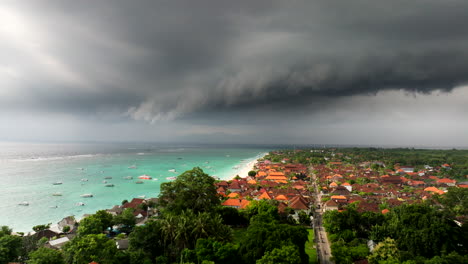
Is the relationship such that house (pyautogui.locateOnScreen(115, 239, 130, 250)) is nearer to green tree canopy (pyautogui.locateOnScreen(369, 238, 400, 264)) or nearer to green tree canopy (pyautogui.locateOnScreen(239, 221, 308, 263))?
green tree canopy (pyautogui.locateOnScreen(239, 221, 308, 263))

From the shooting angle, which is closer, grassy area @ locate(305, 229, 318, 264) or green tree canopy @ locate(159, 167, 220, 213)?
grassy area @ locate(305, 229, 318, 264)

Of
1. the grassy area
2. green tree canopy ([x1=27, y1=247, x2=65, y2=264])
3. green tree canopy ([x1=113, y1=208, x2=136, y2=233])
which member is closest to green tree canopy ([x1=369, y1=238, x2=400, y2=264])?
the grassy area

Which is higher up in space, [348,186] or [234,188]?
[234,188]

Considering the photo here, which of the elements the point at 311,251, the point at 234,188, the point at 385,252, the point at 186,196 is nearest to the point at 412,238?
the point at 385,252

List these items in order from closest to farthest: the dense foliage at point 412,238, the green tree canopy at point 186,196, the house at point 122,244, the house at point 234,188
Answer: the dense foliage at point 412,238 → the house at point 122,244 → the green tree canopy at point 186,196 → the house at point 234,188

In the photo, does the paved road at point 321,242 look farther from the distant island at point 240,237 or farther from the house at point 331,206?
the house at point 331,206

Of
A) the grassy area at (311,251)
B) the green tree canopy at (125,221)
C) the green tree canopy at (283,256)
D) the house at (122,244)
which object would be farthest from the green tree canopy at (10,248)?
the grassy area at (311,251)

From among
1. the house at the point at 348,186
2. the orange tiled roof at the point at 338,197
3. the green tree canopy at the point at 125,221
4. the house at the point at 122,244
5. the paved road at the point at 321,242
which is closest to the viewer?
the paved road at the point at 321,242

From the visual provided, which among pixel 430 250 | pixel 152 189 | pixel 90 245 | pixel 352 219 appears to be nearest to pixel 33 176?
pixel 152 189

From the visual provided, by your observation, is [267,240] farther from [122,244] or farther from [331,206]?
[331,206]
